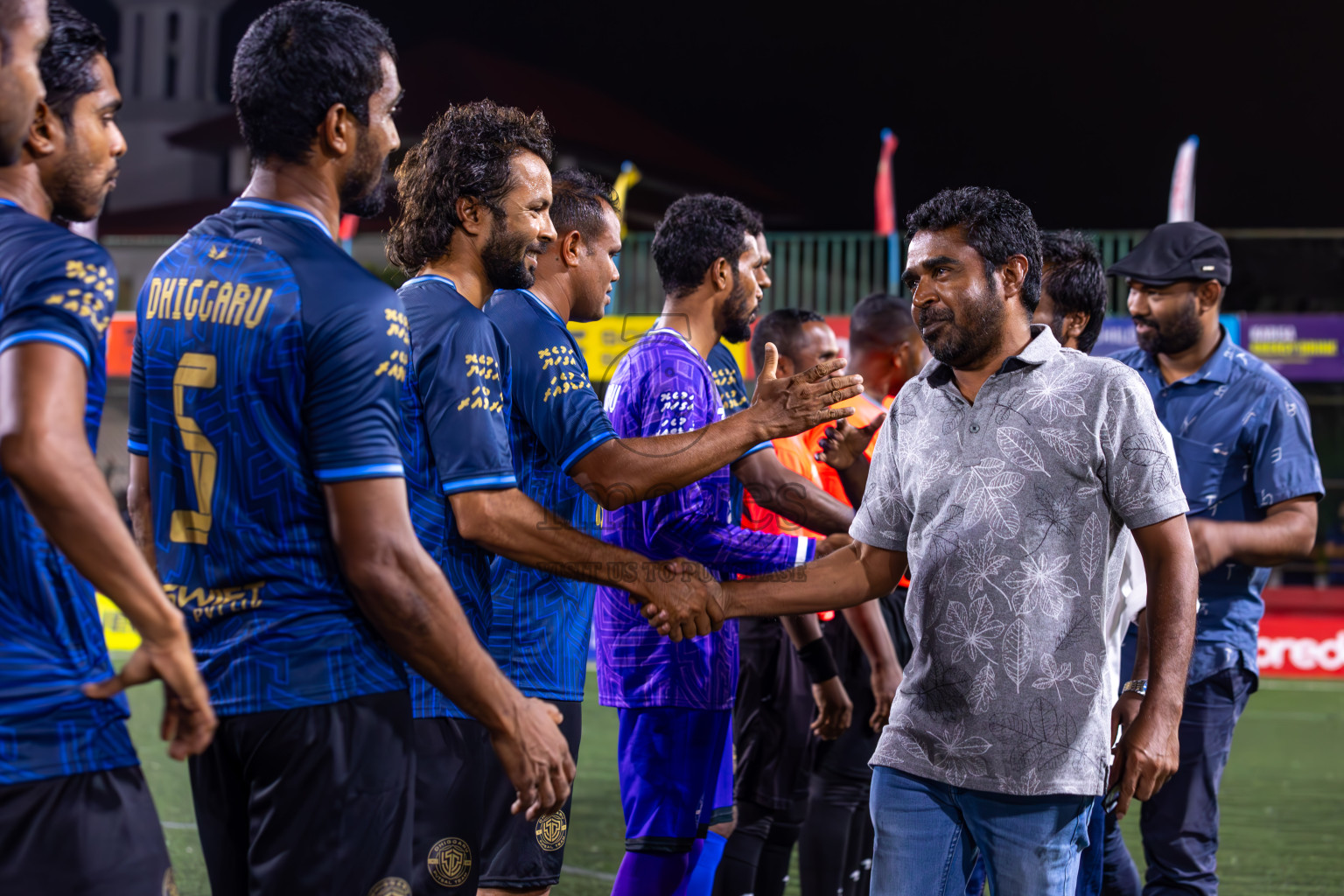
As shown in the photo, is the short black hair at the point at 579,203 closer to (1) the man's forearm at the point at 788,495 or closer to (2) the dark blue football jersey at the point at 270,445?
(1) the man's forearm at the point at 788,495

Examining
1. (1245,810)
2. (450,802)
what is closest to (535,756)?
(450,802)

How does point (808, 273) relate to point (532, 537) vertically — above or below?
above

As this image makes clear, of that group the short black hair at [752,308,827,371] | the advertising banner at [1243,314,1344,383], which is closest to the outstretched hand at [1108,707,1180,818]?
the short black hair at [752,308,827,371]

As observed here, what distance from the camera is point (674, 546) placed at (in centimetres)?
393

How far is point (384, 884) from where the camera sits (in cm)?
215

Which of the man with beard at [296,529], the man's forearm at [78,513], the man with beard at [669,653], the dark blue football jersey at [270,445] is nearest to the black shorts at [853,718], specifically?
the man with beard at [669,653]

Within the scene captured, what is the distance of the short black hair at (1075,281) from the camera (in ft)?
14.2

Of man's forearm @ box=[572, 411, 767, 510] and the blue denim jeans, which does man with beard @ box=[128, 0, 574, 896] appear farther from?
the blue denim jeans

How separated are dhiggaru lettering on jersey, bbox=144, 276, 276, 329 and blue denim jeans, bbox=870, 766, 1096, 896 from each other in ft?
5.85

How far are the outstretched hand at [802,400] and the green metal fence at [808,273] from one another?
13.6 metres

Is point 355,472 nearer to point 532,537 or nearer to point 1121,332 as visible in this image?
point 532,537

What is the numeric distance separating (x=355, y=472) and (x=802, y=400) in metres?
1.43

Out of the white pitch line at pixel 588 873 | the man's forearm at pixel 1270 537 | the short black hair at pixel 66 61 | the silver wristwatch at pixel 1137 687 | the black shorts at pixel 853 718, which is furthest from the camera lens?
the white pitch line at pixel 588 873

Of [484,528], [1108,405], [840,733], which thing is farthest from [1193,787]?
[484,528]
